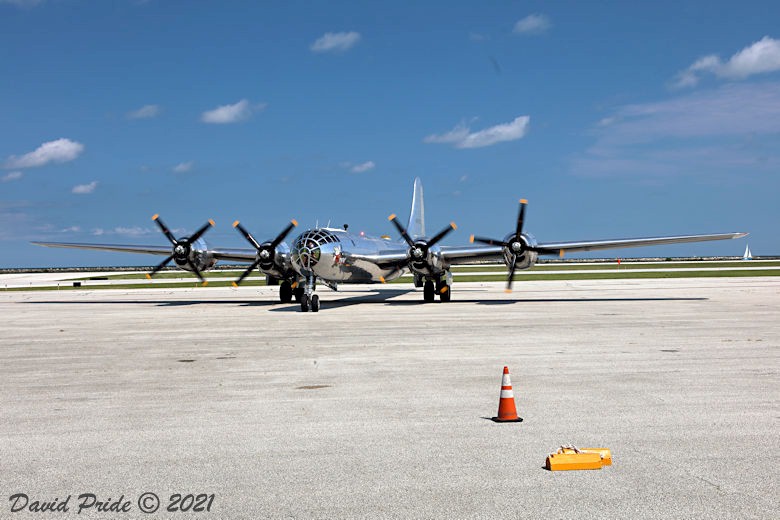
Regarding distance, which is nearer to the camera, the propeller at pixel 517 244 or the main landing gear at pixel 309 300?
the main landing gear at pixel 309 300

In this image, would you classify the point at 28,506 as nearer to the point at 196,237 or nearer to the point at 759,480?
the point at 759,480

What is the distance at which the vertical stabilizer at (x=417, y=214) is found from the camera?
49.1 metres

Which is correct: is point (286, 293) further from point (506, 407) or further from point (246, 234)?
point (506, 407)

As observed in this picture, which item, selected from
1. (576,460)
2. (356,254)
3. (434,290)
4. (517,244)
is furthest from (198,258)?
(576,460)

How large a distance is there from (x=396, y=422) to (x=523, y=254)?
86.1 feet

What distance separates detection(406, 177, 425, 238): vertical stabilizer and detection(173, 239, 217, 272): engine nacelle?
590 inches

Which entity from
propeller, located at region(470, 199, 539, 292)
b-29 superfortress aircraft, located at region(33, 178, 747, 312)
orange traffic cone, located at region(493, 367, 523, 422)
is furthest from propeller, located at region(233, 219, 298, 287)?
orange traffic cone, located at region(493, 367, 523, 422)

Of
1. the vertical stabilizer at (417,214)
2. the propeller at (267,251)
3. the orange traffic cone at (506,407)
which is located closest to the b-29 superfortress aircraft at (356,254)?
the propeller at (267,251)

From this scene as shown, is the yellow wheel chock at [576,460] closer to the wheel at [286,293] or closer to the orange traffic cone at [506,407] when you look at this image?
the orange traffic cone at [506,407]

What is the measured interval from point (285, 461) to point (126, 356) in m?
10.3

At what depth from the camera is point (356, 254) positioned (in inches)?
1355

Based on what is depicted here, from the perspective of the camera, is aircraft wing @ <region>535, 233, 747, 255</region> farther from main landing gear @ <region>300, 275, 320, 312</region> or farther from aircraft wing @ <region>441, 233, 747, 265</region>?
main landing gear @ <region>300, 275, 320, 312</region>

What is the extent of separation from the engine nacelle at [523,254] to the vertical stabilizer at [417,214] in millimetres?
14301

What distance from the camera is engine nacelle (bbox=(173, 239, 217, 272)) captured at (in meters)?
37.6
